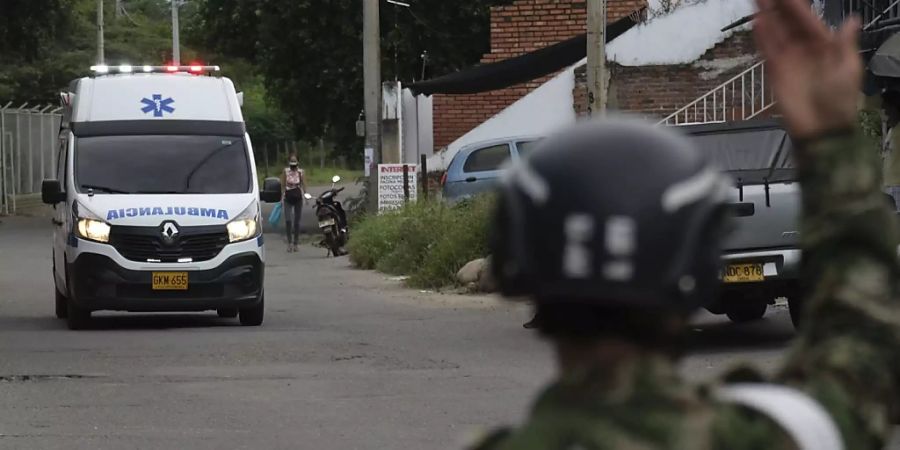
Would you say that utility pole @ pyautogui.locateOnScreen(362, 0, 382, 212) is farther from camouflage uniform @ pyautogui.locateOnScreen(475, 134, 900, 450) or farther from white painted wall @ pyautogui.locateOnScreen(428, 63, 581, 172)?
camouflage uniform @ pyautogui.locateOnScreen(475, 134, 900, 450)

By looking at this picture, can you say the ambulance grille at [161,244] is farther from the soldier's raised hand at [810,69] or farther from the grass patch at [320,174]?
the grass patch at [320,174]

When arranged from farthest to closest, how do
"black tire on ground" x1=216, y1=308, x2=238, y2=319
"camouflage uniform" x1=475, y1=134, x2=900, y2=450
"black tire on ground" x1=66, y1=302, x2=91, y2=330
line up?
"black tire on ground" x1=216, y1=308, x2=238, y2=319 < "black tire on ground" x1=66, y1=302, x2=91, y2=330 < "camouflage uniform" x1=475, y1=134, x2=900, y2=450

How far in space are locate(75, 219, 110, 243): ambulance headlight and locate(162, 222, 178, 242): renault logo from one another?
0.52 metres

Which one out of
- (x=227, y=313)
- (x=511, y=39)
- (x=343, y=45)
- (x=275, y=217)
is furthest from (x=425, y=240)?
(x=343, y=45)

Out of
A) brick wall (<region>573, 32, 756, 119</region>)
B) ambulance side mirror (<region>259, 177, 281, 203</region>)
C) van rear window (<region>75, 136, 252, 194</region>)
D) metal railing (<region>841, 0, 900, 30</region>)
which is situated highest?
metal railing (<region>841, 0, 900, 30</region>)

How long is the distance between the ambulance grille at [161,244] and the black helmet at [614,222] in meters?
14.0

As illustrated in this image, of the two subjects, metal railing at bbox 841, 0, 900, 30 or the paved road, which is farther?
metal railing at bbox 841, 0, 900, 30

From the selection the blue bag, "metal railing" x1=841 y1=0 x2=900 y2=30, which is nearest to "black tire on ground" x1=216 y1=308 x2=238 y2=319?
"metal railing" x1=841 y1=0 x2=900 y2=30

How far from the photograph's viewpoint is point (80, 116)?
16.7 metres

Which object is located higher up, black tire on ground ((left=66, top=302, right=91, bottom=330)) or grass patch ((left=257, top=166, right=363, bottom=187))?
grass patch ((left=257, top=166, right=363, bottom=187))

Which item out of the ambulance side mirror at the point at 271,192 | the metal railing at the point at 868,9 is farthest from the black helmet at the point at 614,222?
the metal railing at the point at 868,9

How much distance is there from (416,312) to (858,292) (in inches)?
595

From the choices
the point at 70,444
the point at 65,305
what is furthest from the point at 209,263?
the point at 70,444

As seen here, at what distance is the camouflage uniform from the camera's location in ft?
5.78
